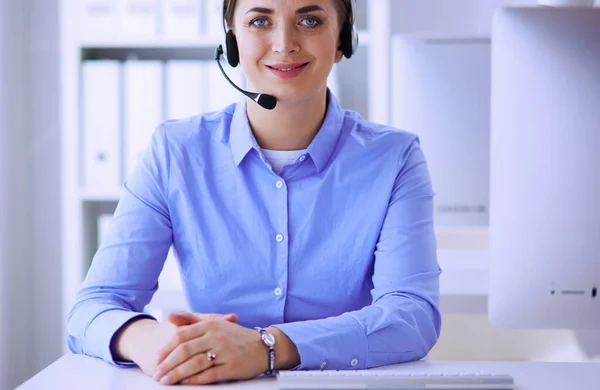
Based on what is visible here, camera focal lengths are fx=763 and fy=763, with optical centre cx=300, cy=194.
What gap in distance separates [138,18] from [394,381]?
2019mm

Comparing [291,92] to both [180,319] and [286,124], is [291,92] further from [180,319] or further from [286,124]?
[180,319]

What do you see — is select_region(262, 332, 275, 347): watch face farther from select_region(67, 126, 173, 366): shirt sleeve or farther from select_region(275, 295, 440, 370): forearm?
select_region(67, 126, 173, 366): shirt sleeve

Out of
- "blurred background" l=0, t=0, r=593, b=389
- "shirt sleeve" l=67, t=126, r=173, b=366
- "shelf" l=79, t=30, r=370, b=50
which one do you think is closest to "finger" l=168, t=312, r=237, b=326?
"shirt sleeve" l=67, t=126, r=173, b=366

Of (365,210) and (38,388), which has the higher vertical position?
(365,210)

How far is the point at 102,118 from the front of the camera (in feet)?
8.48

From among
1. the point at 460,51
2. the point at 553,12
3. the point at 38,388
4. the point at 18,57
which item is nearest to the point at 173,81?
the point at 18,57

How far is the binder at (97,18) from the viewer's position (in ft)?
→ 8.55

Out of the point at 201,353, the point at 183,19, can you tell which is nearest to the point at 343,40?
the point at 201,353

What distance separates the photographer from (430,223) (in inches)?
51.5

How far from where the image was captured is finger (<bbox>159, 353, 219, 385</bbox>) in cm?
94

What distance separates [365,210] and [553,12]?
0.45 meters

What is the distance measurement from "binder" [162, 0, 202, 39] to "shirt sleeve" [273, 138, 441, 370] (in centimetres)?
141

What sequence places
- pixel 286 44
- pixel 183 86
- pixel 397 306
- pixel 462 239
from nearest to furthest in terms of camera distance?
pixel 397 306, pixel 286 44, pixel 462 239, pixel 183 86

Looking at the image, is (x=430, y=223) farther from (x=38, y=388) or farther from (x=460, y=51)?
(x=460, y=51)
